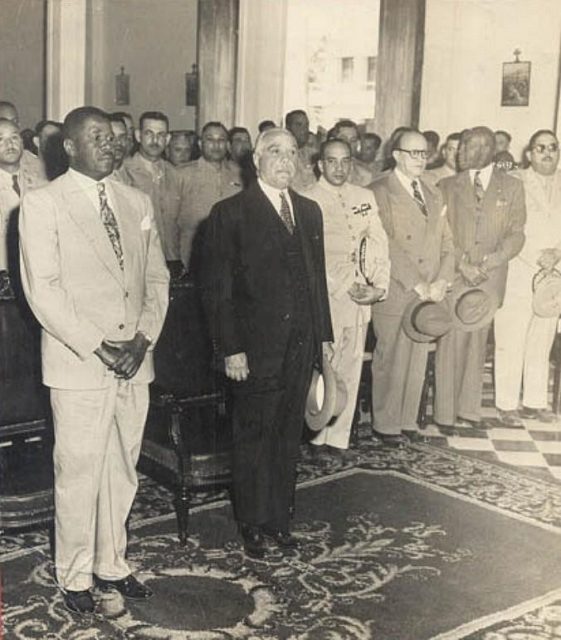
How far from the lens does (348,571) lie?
140 inches

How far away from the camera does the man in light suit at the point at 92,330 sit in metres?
2.94

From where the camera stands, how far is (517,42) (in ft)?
26.7

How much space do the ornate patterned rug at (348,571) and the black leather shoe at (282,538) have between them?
4 centimetres

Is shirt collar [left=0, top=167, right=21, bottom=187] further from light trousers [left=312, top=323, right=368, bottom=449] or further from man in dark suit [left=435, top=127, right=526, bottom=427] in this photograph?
man in dark suit [left=435, top=127, right=526, bottom=427]

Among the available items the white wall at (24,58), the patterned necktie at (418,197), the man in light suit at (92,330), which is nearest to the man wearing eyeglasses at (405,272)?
the patterned necktie at (418,197)

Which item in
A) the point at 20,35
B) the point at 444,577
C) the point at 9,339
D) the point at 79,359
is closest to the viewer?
the point at 79,359

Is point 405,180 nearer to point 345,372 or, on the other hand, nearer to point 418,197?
point 418,197

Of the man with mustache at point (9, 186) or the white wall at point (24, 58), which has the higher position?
the white wall at point (24, 58)

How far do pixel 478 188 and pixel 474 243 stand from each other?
0.32 metres

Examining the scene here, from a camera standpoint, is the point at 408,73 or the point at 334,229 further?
the point at 408,73

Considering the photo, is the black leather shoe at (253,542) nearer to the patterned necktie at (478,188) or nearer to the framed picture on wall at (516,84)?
the patterned necktie at (478,188)

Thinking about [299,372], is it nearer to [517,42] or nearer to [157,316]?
[157,316]

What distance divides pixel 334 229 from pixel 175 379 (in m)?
→ 1.15

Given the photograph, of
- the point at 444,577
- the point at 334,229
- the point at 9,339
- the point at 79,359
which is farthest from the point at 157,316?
the point at 334,229
